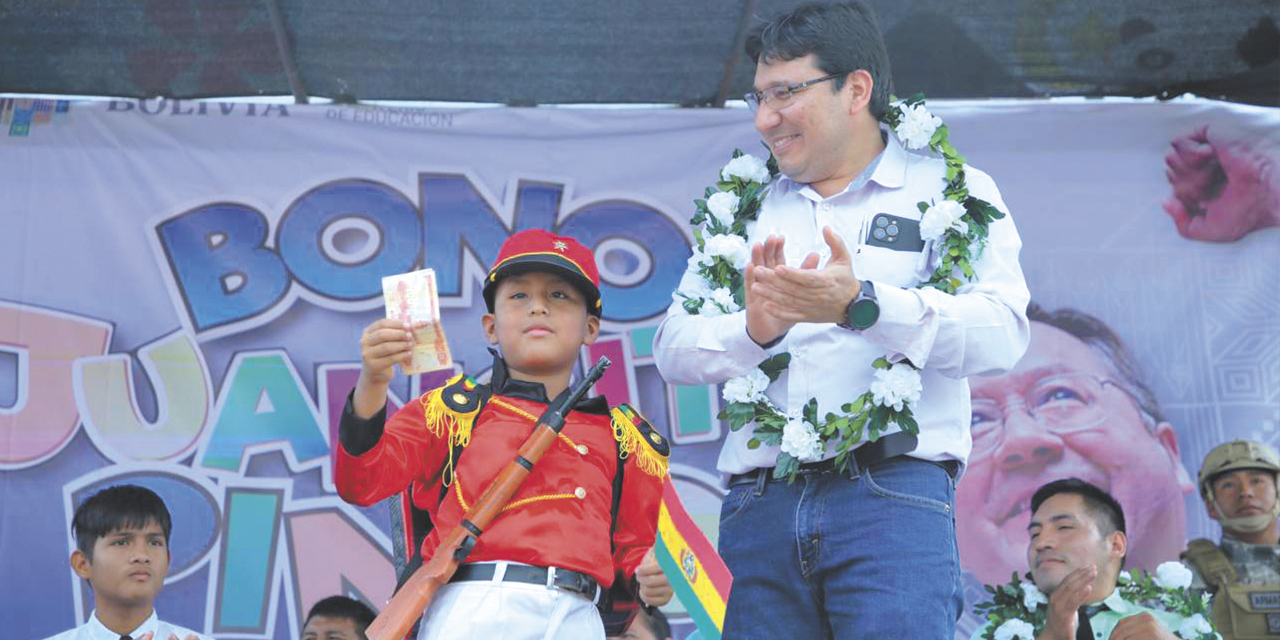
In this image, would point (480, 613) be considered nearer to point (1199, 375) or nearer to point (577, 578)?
point (577, 578)

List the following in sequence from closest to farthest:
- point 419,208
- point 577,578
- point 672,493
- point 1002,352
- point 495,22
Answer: point 1002,352
point 577,578
point 672,493
point 495,22
point 419,208

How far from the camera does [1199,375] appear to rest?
19.7 feet

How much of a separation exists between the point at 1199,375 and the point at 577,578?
396 centimetres

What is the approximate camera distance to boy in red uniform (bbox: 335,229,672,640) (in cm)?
302

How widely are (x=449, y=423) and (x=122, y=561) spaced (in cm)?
255

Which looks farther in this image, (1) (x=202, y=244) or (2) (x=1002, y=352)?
(1) (x=202, y=244)

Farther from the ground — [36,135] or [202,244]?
[36,135]

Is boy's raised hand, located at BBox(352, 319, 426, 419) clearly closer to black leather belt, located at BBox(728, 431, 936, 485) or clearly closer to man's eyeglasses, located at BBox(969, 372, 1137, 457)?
black leather belt, located at BBox(728, 431, 936, 485)

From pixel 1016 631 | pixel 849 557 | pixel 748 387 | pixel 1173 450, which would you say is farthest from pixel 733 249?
pixel 1173 450

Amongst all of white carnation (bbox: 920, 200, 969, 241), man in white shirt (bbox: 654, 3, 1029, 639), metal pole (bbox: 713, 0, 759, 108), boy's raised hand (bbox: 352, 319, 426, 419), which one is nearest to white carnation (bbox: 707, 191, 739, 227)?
man in white shirt (bbox: 654, 3, 1029, 639)

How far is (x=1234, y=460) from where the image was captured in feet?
19.0

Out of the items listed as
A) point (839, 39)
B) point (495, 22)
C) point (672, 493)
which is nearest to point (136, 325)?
point (495, 22)

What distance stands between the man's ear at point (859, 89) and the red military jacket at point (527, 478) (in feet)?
3.22

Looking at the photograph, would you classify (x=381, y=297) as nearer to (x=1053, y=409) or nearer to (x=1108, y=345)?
(x=1053, y=409)
